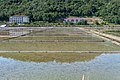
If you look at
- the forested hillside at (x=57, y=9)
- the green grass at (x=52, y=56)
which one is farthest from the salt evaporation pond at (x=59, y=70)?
the forested hillside at (x=57, y=9)

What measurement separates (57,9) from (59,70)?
75095mm

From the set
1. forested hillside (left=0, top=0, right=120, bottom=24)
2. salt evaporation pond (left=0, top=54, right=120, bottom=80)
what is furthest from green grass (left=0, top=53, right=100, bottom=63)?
forested hillside (left=0, top=0, right=120, bottom=24)

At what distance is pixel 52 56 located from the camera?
17.9 metres

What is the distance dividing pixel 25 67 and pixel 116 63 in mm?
4139

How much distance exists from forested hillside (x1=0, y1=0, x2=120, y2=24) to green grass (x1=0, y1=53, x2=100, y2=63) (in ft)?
198

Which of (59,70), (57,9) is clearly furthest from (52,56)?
(57,9)

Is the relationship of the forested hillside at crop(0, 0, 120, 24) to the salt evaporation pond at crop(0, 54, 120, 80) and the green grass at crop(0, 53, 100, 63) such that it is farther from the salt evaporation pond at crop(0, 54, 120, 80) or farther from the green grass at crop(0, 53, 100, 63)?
the salt evaporation pond at crop(0, 54, 120, 80)

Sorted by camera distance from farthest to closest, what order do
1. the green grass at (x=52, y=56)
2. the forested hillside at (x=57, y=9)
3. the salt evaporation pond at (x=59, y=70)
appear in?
the forested hillside at (x=57, y=9), the green grass at (x=52, y=56), the salt evaporation pond at (x=59, y=70)

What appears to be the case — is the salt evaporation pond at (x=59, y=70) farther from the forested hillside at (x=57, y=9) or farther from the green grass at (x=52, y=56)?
the forested hillside at (x=57, y=9)

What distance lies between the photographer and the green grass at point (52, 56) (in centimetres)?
1669

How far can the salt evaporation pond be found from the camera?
40.1 ft

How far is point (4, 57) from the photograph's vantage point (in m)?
17.4

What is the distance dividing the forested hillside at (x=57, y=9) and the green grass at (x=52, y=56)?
60268mm

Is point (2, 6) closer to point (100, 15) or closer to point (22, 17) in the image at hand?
point (22, 17)
